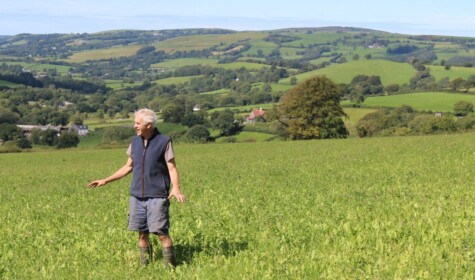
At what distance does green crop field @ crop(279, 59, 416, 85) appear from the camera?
15711cm

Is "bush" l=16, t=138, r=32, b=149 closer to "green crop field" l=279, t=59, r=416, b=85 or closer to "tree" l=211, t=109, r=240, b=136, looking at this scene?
"tree" l=211, t=109, r=240, b=136

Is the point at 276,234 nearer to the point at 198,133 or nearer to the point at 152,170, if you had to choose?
the point at 152,170

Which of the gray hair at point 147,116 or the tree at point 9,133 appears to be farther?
the tree at point 9,133

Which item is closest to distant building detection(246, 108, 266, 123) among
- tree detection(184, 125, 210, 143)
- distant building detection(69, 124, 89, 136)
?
tree detection(184, 125, 210, 143)

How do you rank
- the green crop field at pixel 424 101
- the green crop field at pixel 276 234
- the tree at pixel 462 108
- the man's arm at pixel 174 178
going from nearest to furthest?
the green crop field at pixel 276 234, the man's arm at pixel 174 178, the tree at pixel 462 108, the green crop field at pixel 424 101

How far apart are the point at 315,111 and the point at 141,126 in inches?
2294

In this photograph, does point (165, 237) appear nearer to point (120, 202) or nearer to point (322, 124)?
point (120, 202)

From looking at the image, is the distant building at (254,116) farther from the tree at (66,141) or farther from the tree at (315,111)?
the tree at (66,141)

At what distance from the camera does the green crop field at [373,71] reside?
157113mm

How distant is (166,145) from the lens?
8.07m

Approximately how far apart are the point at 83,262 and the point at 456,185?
11.0 m

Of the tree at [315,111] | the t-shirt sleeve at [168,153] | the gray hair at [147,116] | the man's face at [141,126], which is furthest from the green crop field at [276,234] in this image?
the tree at [315,111]

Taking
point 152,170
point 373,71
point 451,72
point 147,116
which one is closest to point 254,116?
point 451,72

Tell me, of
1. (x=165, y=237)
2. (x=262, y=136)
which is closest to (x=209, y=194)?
(x=165, y=237)
